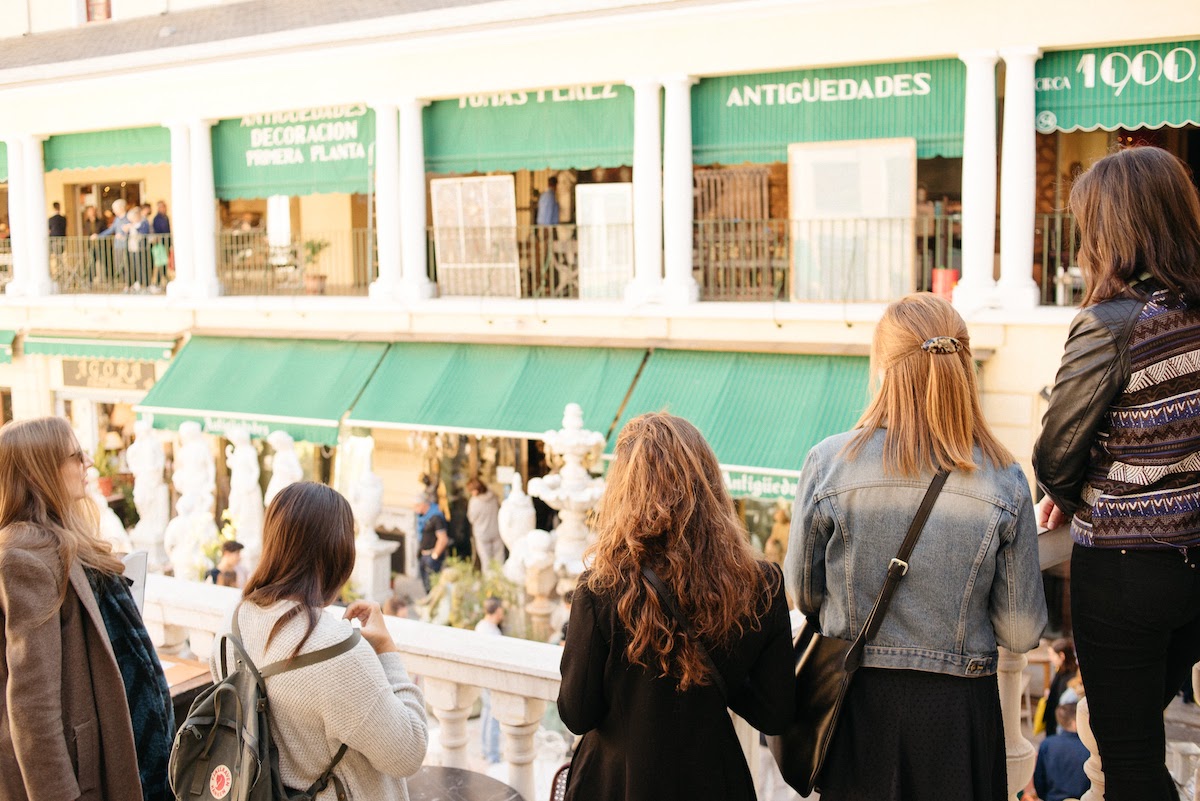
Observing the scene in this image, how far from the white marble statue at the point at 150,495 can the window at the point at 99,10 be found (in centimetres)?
851

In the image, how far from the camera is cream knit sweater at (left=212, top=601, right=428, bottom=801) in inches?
108

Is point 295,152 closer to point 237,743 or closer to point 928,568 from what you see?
point 237,743

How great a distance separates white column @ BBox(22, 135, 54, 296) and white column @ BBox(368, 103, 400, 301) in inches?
269

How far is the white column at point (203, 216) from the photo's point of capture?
18438mm

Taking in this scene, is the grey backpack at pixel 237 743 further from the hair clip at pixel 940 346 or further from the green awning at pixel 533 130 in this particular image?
the green awning at pixel 533 130

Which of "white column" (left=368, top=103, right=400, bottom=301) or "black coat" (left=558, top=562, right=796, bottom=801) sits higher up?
"white column" (left=368, top=103, right=400, bottom=301)

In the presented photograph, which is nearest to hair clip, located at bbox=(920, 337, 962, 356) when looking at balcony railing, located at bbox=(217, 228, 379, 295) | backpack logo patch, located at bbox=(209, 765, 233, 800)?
backpack logo patch, located at bbox=(209, 765, 233, 800)

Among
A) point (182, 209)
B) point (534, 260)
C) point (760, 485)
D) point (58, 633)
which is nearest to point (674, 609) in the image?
point (58, 633)

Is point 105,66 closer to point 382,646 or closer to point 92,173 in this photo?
point 92,173

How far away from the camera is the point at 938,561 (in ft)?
8.95

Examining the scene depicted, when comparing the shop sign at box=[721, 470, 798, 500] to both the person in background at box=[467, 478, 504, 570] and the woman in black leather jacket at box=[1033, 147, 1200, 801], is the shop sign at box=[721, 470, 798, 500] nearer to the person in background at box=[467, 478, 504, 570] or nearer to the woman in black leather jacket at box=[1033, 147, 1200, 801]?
the person in background at box=[467, 478, 504, 570]

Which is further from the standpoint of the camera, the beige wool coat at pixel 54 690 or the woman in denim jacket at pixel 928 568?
the beige wool coat at pixel 54 690

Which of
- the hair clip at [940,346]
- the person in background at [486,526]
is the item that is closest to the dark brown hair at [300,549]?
the hair clip at [940,346]

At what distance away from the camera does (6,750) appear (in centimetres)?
318
